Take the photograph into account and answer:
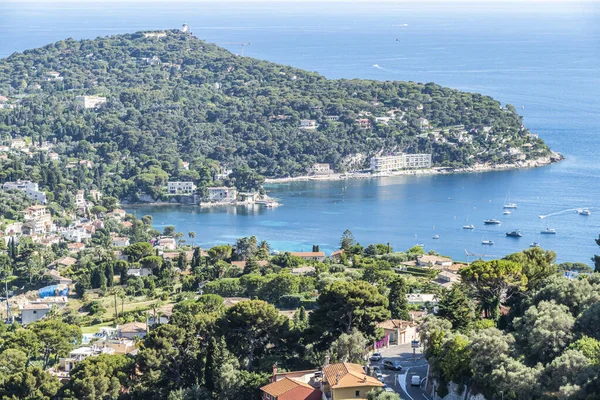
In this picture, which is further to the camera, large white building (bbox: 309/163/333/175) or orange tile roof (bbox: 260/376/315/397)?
large white building (bbox: 309/163/333/175)

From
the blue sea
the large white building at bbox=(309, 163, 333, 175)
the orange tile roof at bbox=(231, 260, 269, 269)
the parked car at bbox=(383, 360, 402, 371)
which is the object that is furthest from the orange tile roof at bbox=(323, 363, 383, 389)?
the large white building at bbox=(309, 163, 333, 175)

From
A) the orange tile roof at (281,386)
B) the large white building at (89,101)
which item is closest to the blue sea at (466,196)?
the large white building at (89,101)

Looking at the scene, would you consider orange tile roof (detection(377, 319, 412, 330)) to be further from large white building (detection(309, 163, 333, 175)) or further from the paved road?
large white building (detection(309, 163, 333, 175))

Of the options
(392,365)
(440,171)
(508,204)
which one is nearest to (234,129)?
(440,171)

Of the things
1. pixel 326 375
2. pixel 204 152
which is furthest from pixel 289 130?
pixel 326 375

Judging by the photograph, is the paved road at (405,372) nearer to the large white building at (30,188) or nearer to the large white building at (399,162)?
the large white building at (30,188)

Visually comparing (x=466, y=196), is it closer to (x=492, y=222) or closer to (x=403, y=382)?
(x=492, y=222)
